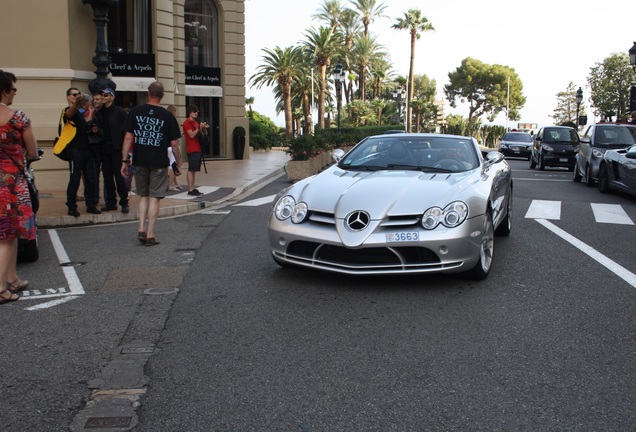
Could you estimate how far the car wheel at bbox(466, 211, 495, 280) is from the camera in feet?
20.9

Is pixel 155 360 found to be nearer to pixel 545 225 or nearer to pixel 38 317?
pixel 38 317

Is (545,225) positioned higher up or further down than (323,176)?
further down

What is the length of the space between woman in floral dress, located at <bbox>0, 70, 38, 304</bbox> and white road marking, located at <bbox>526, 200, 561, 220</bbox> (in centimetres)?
789

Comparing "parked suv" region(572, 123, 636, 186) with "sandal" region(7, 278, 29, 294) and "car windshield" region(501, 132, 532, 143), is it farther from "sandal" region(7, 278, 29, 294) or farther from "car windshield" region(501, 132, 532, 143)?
"car windshield" region(501, 132, 532, 143)

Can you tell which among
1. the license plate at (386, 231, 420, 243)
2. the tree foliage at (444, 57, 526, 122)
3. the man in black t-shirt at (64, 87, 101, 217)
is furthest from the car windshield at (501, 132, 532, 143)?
the tree foliage at (444, 57, 526, 122)

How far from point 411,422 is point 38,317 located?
3.30 meters

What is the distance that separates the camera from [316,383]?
158 inches

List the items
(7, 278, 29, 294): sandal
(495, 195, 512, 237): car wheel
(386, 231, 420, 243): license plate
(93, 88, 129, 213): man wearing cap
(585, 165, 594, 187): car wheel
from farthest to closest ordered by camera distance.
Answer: (585, 165, 594, 187): car wheel < (93, 88, 129, 213): man wearing cap < (495, 195, 512, 237): car wheel < (7, 278, 29, 294): sandal < (386, 231, 420, 243): license plate

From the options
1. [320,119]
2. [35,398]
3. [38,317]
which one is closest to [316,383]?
[35,398]

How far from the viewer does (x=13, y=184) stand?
5855 millimetres

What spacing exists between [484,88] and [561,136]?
7210 centimetres

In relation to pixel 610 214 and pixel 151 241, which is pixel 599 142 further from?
pixel 151 241

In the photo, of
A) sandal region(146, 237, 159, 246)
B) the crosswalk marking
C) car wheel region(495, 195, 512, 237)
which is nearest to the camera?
sandal region(146, 237, 159, 246)

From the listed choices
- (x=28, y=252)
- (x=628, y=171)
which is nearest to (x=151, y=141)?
(x=28, y=252)
